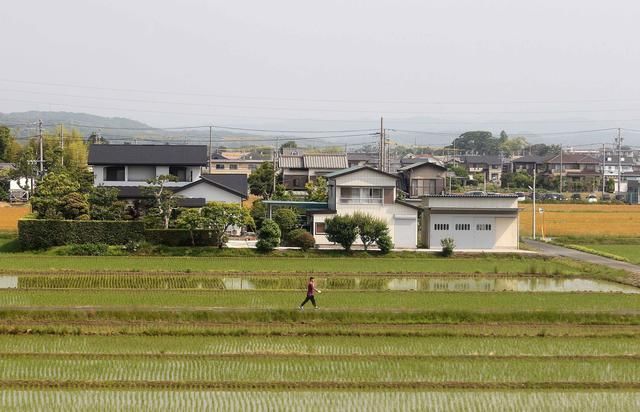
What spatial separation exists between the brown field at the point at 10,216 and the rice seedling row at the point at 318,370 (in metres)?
26.7

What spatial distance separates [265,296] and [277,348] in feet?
19.2

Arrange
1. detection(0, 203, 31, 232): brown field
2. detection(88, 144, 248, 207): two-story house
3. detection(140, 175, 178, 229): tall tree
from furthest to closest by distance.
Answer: detection(88, 144, 248, 207): two-story house, detection(0, 203, 31, 232): brown field, detection(140, 175, 178, 229): tall tree

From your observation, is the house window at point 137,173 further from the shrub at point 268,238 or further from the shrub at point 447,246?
→ the shrub at point 447,246

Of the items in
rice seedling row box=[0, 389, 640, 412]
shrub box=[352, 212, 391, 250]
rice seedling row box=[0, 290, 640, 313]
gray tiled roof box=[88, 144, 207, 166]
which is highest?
gray tiled roof box=[88, 144, 207, 166]

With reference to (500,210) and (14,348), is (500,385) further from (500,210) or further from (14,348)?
(500,210)

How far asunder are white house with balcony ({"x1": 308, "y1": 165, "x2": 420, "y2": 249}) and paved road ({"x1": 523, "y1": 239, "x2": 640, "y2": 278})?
5704 millimetres

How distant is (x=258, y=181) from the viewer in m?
62.4

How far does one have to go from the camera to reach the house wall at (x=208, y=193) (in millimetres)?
40750

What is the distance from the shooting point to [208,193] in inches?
1608

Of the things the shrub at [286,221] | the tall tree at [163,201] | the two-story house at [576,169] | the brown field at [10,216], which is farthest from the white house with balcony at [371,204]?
the two-story house at [576,169]

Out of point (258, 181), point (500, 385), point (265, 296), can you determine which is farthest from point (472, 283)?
point (258, 181)

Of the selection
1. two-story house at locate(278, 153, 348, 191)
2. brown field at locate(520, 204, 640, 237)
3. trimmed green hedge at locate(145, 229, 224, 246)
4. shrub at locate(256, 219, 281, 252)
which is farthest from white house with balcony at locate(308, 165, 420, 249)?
two-story house at locate(278, 153, 348, 191)

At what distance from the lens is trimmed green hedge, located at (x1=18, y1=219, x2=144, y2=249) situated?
109 feet

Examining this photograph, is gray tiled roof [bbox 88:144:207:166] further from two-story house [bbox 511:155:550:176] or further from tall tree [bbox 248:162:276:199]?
two-story house [bbox 511:155:550:176]
